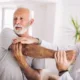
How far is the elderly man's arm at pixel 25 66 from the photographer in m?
1.38

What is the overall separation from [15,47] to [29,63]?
0.15 m

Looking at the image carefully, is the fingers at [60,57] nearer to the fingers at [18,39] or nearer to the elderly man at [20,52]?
the elderly man at [20,52]

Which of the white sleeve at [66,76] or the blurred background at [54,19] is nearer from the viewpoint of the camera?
the white sleeve at [66,76]

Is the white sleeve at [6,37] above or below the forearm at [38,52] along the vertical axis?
above

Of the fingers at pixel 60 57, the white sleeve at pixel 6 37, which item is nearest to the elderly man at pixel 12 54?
the white sleeve at pixel 6 37

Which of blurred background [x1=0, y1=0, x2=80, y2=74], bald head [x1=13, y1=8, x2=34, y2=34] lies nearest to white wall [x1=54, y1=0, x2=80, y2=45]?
blurred background [x1=0, y1=0, x2=80, y2=74]

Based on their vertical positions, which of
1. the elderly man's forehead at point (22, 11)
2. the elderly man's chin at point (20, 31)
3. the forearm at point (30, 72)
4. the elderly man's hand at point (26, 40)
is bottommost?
the forearm at point (30, 72)

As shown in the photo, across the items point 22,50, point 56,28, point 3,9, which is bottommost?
point 22,50

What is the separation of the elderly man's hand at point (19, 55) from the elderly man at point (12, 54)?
2 cm

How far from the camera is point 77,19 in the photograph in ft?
4.76

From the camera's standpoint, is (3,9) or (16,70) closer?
(16,70)

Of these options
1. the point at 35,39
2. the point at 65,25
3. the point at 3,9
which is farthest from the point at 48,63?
the point at 3,9

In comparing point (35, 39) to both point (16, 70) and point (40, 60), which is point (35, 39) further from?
point (16, 70)

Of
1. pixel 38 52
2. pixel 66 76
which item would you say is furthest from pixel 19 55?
pixel 66 76
